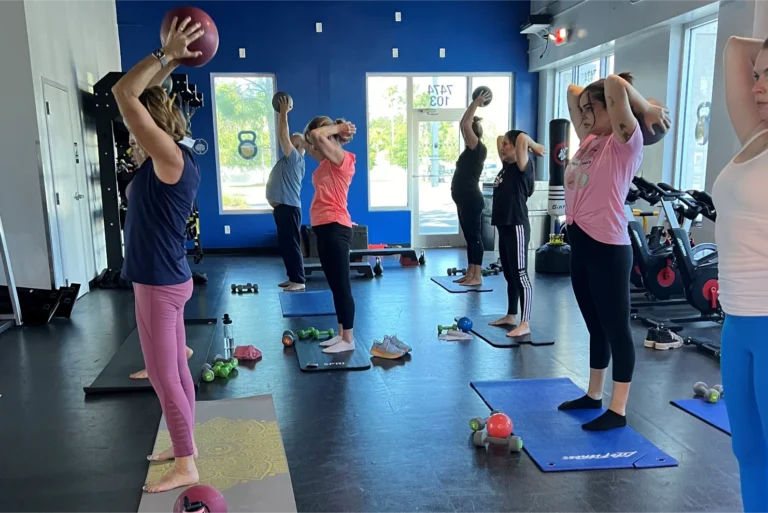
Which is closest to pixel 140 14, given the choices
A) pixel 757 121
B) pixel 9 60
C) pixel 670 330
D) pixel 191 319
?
pixel 9 60

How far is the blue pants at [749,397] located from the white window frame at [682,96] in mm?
5777

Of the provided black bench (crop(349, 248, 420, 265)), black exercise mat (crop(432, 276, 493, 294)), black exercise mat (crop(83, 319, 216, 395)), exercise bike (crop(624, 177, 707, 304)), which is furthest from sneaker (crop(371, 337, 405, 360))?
black bench (crop(349, 248, 420, 265))

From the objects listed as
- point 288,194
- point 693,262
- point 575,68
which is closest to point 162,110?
point 288,194

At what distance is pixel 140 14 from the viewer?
8.54 metres

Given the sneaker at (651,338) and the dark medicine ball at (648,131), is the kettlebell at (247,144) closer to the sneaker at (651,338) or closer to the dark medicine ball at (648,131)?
the sneaker at (651,338)

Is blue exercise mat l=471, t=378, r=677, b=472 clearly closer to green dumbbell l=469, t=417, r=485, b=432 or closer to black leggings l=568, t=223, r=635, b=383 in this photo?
green dumbbell l=469, t=417, r=485, b=432

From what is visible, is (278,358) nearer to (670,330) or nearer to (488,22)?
(670,330)

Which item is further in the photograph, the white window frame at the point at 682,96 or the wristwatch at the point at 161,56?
the white window frame at the point at 682,96

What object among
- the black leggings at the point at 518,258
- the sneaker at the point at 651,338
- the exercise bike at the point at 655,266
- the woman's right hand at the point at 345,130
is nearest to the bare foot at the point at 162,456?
the woman's right hand at the point at 345,130

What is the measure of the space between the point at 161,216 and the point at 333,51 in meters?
7.43

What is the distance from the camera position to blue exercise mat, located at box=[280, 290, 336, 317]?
17.1 feet

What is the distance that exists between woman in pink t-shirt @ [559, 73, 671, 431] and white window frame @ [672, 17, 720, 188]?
15.0 ft

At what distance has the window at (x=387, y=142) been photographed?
926cm

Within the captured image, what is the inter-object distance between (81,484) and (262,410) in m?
0.92
